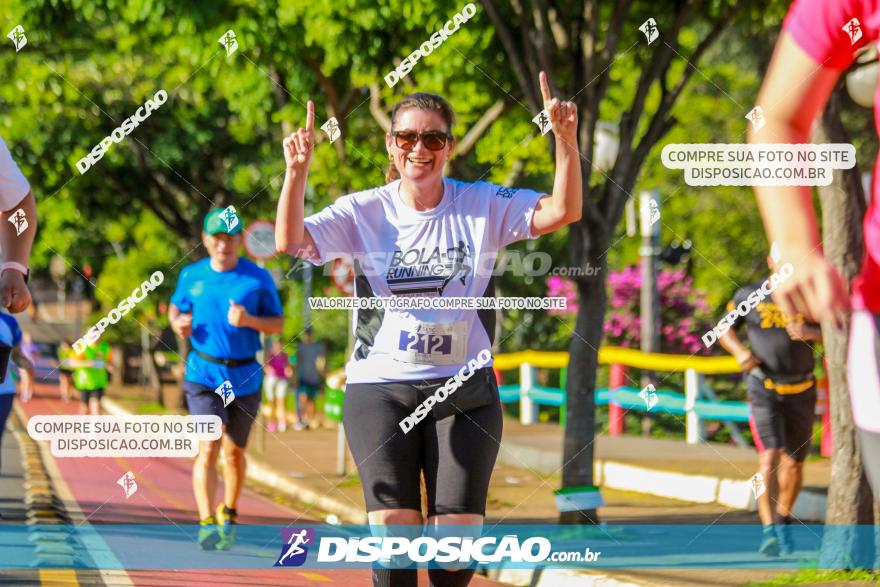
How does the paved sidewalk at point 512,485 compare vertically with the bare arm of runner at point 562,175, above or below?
below

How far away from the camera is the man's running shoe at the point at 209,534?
848cm

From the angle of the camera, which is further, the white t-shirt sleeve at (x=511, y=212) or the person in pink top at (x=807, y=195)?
the white t-shirt sleeve at (x=511, y=212)

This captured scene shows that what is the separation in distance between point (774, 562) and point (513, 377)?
16.7 metres

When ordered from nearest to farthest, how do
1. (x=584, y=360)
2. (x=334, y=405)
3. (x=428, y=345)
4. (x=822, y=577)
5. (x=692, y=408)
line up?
(x=428, y=345) → (x=822, y=577) → (x=584, y=360) → (x=334, y=405) → (x=692, y=408)

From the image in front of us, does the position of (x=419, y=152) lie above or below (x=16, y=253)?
above

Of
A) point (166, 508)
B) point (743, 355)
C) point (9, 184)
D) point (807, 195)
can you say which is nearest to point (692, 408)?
point (166, 508)

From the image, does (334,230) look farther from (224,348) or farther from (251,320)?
(224,348)

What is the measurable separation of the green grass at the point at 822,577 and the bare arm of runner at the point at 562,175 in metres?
2.79

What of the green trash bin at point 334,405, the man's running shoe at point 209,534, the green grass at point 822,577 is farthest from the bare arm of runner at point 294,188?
the green trash bin at point 334,405

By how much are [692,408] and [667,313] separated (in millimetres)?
6119

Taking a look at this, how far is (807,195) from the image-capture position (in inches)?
102

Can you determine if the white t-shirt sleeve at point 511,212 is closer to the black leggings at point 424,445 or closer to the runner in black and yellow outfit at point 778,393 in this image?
the black leggings at point 424,445

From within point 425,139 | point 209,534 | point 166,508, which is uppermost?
point 425,139

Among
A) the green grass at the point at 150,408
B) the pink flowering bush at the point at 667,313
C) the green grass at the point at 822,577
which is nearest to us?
the green grass at the point at 822,577
